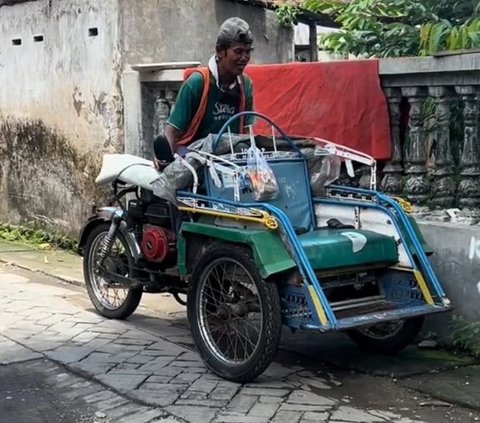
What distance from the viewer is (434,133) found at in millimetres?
6156

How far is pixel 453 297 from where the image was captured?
19.5 feet

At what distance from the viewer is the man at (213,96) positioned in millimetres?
5699

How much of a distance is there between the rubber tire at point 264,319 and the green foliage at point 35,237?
462cm

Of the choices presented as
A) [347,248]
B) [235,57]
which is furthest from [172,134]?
[347,248]

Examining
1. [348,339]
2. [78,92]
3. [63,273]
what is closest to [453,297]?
[348,339]

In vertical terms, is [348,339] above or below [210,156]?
below

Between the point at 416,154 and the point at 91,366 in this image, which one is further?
the point at 416,154

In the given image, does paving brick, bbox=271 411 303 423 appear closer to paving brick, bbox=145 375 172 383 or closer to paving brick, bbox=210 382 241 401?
paving brick, bbox=210 382 241 401

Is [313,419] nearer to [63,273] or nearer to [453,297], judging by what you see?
[453,297]

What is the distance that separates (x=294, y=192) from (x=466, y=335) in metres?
1.43

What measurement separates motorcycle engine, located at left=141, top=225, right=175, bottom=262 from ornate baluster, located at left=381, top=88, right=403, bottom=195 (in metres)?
1.60

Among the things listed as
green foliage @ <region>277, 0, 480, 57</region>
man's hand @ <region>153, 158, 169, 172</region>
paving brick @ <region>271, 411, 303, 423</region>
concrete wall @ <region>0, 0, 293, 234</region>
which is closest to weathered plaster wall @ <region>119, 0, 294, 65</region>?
concrete wall @ <region>0, 0, 293, 234</region>

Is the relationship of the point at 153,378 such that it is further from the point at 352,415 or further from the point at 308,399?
the point at 352,415

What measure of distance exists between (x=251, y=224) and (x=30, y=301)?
9.72 feet
